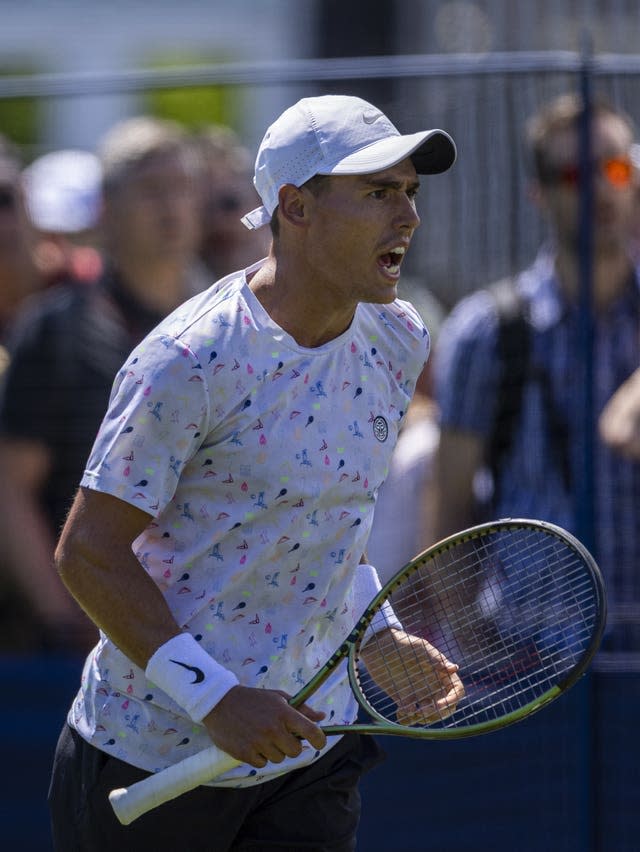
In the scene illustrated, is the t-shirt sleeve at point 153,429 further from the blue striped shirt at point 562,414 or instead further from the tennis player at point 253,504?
the blue striped shirt at point 562,414

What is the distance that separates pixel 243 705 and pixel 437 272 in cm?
219

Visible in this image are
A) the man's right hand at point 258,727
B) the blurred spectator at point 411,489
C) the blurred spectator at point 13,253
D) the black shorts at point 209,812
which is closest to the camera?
the man's right hand at point 258,727

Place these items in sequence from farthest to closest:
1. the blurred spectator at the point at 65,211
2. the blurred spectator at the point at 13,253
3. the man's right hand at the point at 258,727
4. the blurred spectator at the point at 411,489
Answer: the blurred spectator at the point at 13,253 < the blurred spectator at the point at 65,211 < the blurred spectator at the point at 411,489 < the man's right hand at the point at 258,727

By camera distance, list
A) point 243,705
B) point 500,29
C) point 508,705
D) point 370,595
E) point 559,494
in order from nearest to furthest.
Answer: point 243,705 < point 370,595 < point 508,705 < point 559,494 < point 500,29

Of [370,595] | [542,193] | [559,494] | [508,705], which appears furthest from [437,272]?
[370,595]

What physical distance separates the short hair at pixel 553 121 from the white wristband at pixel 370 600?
67.2 inches

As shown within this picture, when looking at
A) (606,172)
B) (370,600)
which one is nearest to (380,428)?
(370,600)

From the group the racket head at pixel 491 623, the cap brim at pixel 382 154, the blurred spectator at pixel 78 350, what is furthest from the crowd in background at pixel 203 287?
the cap brim at pixel 382 154

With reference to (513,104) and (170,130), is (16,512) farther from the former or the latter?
(513,104)

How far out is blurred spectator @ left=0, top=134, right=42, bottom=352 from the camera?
15.6 ft

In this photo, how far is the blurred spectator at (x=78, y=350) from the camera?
4.59 m

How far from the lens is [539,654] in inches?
131

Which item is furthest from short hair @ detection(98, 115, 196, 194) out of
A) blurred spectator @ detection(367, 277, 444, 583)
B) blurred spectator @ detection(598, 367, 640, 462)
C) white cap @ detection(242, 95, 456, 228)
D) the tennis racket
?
white cap @ detection(242, 95, 456, 228)

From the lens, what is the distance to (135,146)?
4.55 metres
